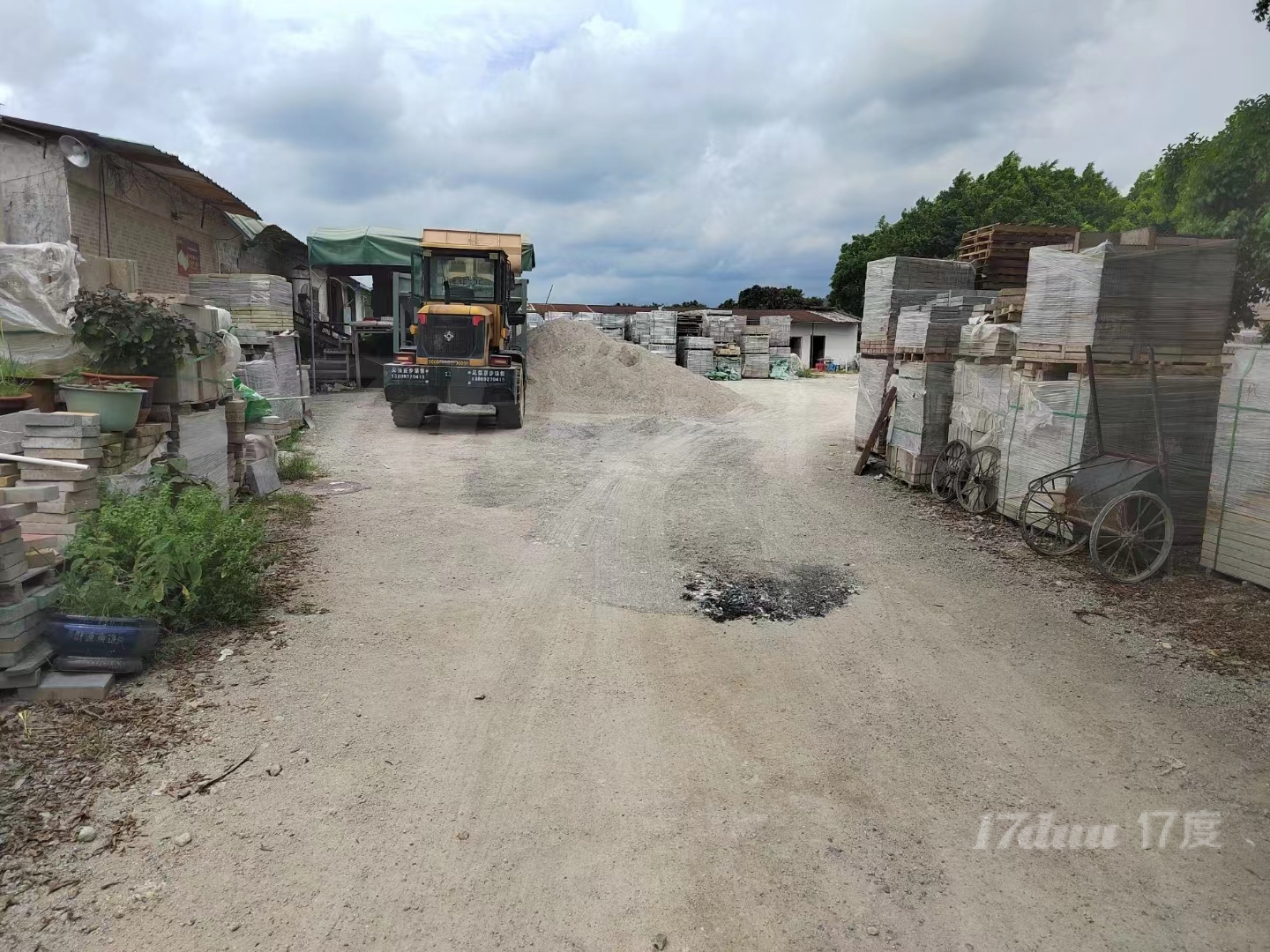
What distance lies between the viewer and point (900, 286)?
Result: 1192 centimetres

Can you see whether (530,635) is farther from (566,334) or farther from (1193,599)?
(566,334)

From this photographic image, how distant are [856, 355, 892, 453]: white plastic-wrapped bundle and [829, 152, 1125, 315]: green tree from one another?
92.0ft

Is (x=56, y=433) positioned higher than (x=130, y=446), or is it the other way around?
(x=56, y=433)

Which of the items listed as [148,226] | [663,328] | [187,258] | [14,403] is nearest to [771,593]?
[14,403]

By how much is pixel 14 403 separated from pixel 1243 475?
9.01 m

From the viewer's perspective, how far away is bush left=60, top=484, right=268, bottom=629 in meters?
4.45

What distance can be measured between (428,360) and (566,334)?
825cm

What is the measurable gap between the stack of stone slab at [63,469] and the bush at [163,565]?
0.40ft

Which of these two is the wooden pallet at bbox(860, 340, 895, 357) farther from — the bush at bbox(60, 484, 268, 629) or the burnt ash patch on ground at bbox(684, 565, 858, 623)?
the bush at bbox(60, 484, 268, 629)

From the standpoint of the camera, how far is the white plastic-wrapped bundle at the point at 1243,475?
589 centimetres

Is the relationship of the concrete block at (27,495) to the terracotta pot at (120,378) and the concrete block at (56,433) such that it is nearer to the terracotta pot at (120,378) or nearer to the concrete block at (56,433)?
the concrete block at (56,433)

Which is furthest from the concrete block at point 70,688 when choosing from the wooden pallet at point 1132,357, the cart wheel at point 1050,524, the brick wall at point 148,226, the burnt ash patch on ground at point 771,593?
the brick wall at point 148,226

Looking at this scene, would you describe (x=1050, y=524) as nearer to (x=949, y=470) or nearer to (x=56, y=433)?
(x=949, y=470)

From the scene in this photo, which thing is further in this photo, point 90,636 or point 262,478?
point 262,478
